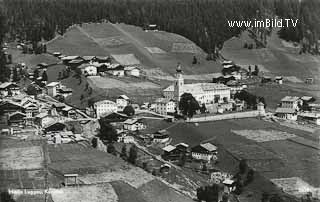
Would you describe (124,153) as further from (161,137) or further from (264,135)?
(264,135)

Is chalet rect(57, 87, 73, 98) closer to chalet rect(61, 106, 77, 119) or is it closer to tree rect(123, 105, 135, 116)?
chalet rect(61, 106, 77, 119)

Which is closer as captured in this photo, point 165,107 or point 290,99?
point 165,107

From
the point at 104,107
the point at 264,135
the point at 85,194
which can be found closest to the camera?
the point at 85,194

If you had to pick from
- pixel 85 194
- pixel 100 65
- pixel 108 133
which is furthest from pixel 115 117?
pixel 85 194

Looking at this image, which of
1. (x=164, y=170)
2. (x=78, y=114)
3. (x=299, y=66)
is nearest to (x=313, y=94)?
Result: (x=299, y=66)

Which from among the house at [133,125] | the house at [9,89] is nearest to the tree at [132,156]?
the house at [133,125]

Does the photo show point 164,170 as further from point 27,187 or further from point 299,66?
point 299,66
